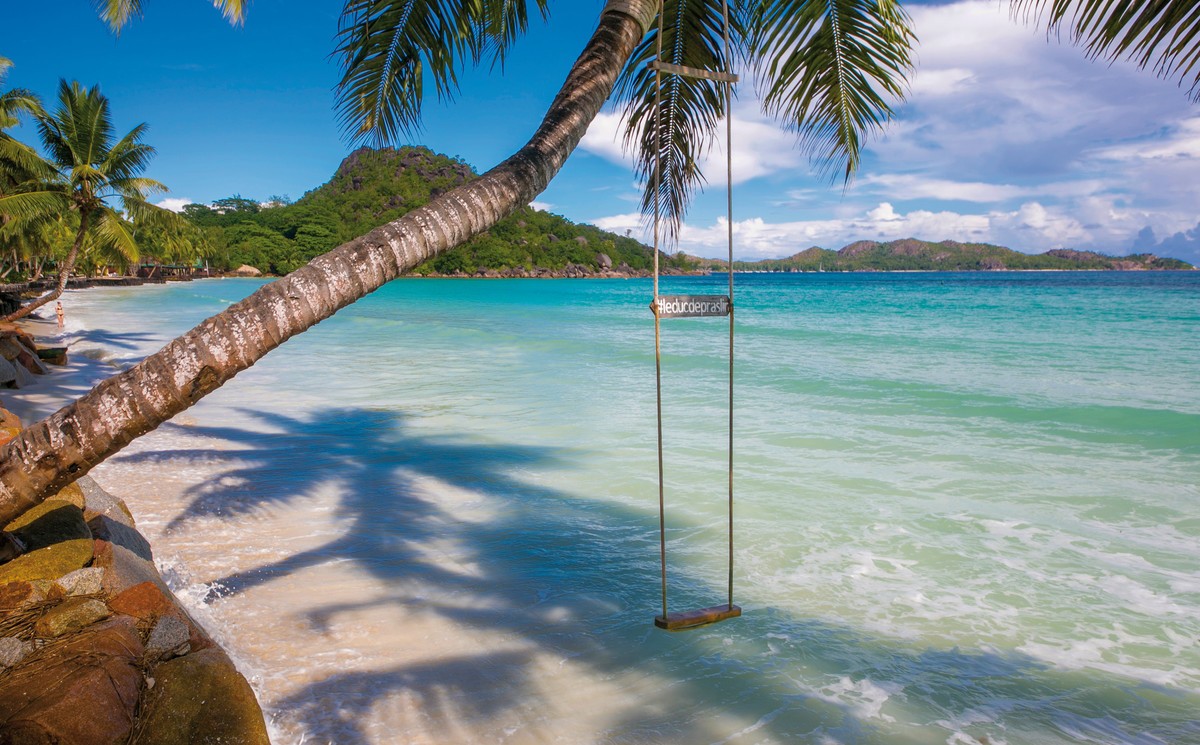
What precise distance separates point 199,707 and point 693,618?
223 cm

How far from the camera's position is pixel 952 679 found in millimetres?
3830

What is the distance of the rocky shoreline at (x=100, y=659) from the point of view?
2.58 meters

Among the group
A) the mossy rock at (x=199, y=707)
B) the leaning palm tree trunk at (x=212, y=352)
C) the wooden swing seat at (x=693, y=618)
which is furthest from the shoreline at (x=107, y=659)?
the wooden swing seat at (x=693, y=618)

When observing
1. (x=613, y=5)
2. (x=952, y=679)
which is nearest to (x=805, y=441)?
(x=952, y=679)

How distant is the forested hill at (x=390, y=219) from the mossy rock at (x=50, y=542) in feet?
212

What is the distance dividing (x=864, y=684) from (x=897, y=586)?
1440mm

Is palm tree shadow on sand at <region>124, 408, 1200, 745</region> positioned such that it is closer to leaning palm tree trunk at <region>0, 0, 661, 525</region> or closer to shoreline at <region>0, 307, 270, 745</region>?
shoreline at <region>0, 307, 270, 745</region>

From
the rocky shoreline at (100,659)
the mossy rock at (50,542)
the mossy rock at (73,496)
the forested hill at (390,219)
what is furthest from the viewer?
the forested hill at (390,219)

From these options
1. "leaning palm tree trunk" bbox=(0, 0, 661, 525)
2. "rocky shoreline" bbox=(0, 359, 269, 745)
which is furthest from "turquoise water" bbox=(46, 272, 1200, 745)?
"leaning palm tree trunk" bbox=(0, 0, 661, 525)

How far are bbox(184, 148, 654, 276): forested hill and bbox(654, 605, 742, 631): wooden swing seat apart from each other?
214 feet

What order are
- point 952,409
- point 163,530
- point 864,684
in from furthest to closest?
point 952,409, point 163,530, point 864,684

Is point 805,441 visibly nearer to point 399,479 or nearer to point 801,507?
point 801,507

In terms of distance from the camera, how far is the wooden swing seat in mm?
3529

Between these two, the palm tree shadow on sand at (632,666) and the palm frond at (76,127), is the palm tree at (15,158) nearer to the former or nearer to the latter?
the palm frond at (76,127)
